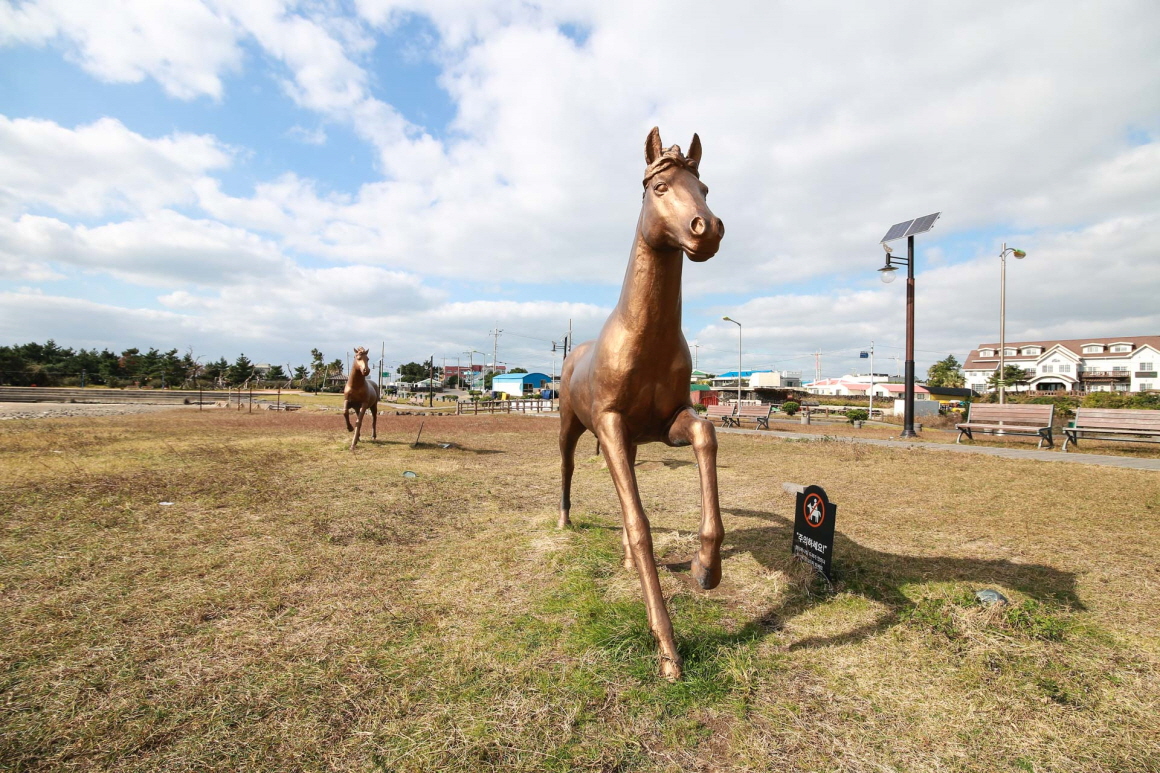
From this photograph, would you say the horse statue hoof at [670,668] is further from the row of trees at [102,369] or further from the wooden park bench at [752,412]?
the row of trees at [102,369]

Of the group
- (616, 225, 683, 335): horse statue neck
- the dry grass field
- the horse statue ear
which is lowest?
the dry grass field

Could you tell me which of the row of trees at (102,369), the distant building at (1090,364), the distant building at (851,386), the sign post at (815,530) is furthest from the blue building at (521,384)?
the sign post at (815,530)

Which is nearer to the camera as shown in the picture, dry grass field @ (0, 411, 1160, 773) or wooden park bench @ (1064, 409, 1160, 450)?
dry grass field @ (0, 411, 1160, 773)

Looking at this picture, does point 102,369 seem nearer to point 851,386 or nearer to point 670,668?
point 670,668

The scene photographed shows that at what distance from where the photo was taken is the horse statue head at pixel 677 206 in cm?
257

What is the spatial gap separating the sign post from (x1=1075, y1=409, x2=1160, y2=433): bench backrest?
44.2 feet

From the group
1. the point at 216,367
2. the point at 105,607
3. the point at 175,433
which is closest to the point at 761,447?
the point at 105,607

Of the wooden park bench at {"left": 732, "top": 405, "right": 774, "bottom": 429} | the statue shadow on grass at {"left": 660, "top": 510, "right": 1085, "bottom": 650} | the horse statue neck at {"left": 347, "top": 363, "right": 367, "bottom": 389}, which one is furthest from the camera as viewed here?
the wooden park bench at {"left": 732, "top": 405, "right": 774, "bottom": 429}

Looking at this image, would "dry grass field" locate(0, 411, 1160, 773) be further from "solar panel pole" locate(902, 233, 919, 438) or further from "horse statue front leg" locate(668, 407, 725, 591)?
"solar panel pole" locate(902, 233, 919, 438)

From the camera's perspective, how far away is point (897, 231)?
17.5 meters

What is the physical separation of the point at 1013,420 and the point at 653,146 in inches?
676

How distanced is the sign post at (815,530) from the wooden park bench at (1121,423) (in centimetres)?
1242

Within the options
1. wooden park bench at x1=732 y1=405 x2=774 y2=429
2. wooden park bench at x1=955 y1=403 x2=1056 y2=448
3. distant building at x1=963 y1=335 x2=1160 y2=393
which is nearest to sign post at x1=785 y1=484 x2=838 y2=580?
wooden park bench at x1=955 y1=403 x2=1056 y2=448

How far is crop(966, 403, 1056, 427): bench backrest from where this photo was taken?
45.0ft
